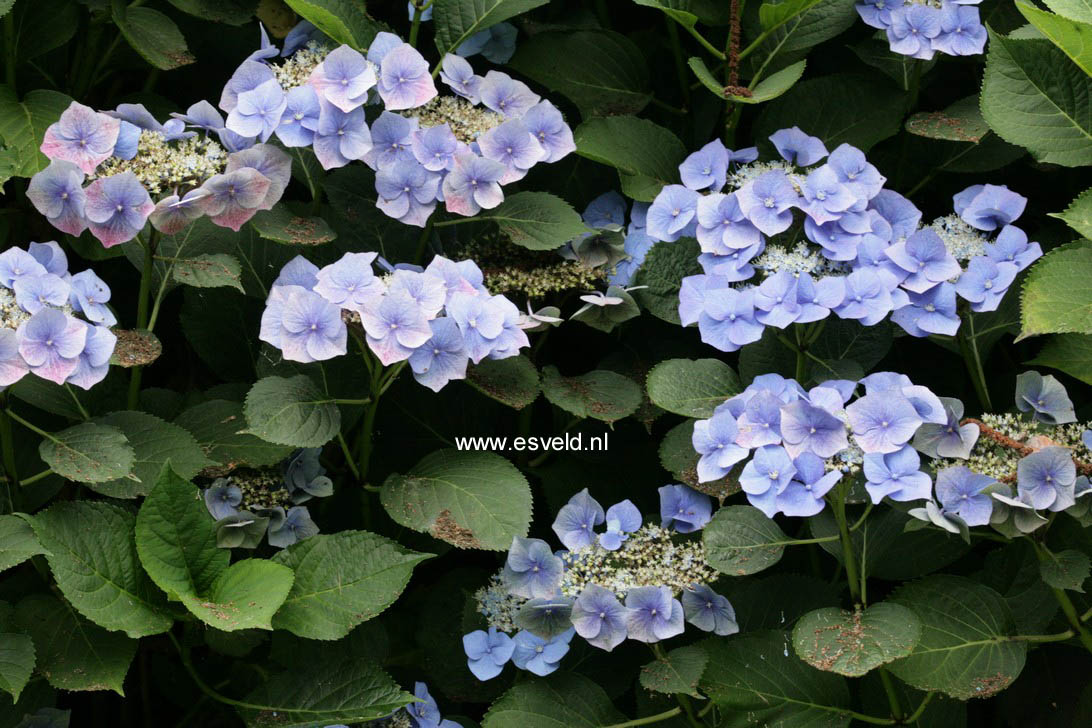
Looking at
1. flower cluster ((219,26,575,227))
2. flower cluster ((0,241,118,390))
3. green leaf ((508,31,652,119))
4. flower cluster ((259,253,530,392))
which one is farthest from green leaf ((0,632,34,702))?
green leaf ((508,31,652,119))

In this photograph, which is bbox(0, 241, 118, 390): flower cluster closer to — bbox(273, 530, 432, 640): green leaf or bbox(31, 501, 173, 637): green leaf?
bbox(31, 501, 173, 637): green leaf

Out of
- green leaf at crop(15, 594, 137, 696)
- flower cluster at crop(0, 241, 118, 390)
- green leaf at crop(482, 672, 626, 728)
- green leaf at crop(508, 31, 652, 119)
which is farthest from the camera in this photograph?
green leaf at crop(508, 31, 652, 119)

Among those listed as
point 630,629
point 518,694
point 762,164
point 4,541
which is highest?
point 762,164

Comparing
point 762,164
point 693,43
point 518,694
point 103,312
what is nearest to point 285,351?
point 103,312

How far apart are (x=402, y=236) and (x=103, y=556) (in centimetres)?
61

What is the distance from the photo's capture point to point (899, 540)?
1625mm

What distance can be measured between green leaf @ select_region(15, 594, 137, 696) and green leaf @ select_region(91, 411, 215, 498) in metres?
0.17

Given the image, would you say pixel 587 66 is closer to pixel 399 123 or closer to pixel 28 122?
pixel 399 123

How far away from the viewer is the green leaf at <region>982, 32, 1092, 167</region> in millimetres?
1597

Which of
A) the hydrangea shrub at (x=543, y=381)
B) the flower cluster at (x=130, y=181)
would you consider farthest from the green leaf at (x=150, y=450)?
the flower cluster at (x=130, y=181)

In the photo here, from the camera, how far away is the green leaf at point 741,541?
5.01ft

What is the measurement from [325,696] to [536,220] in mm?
703

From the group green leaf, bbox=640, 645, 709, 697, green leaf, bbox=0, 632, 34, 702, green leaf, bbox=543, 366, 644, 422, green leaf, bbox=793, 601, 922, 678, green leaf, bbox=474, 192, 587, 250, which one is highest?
green leaf, bbox=474, 192, 587, 250

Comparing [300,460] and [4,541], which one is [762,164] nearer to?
[300,460]
